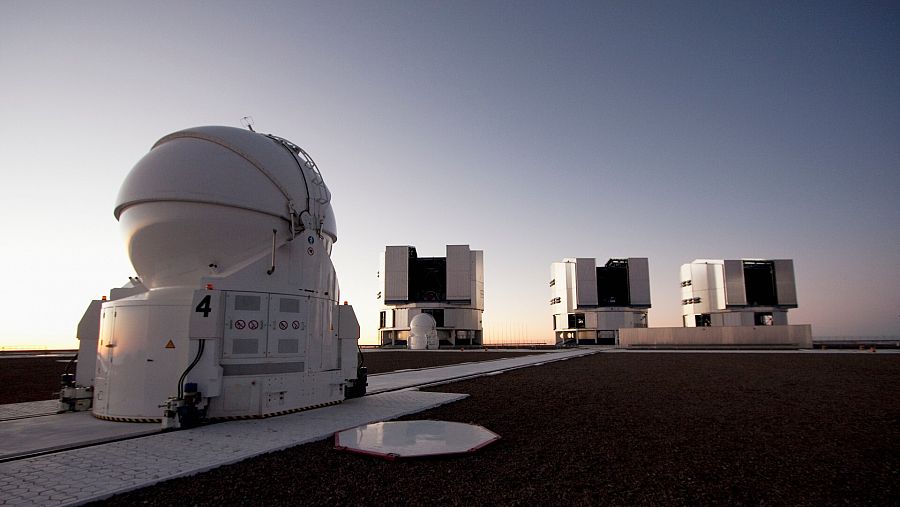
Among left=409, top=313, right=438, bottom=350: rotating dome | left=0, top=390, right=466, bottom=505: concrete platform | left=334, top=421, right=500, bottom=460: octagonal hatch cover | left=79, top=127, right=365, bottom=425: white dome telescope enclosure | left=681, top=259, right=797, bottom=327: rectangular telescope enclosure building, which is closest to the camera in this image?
left=0, top=390, right=466, bottom=505: concrete platform

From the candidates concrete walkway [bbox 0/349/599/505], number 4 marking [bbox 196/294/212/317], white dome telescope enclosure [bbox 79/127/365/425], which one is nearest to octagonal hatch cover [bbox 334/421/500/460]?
concrete walkway [bbox 0/349/599/505]

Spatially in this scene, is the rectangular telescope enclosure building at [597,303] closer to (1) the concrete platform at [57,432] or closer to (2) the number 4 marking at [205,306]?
(2) the number 4 marking at [205,306]

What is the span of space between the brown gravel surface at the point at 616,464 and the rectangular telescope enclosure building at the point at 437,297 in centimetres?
4919

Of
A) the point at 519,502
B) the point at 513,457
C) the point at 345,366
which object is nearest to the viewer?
the point at 519,502

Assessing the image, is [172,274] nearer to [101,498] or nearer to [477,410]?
[101,498]

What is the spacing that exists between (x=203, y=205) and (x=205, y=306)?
2.04 m

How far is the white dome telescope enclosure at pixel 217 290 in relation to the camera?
834 centimetres

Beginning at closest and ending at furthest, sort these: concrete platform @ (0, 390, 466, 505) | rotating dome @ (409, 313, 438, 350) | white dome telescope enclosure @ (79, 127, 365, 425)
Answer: concrete platform @ (0, 390, 466, 505) → white dome telescope enclosure @ (79, 127, 365, 425) → rotating dome @ (409, 313, 438, 350)

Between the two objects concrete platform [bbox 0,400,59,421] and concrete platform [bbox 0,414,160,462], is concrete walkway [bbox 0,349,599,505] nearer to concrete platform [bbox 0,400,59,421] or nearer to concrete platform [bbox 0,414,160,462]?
concrete platform [bbox 0,414,160,462]

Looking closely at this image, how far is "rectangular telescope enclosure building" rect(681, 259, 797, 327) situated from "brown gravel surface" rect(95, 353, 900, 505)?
5274 cm

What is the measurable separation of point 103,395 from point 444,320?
2034 inches

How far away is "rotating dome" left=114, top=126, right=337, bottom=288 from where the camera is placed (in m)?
8.90

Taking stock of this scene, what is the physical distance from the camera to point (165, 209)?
29.4ft

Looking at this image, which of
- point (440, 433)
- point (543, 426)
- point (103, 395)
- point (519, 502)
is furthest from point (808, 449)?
point (103, 395)
